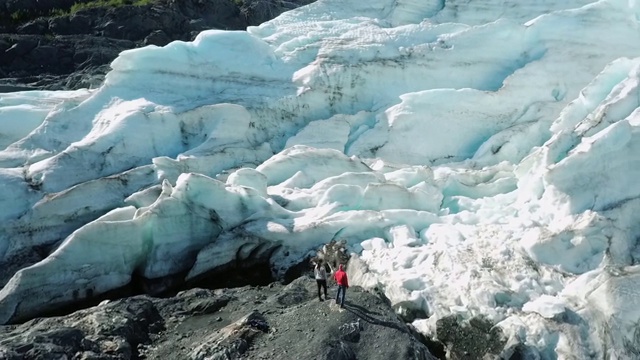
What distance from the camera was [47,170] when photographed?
47.5 feet

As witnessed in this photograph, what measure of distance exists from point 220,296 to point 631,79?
1070cm

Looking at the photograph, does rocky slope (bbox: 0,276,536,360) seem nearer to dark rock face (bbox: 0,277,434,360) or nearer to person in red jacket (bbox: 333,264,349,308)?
dark rock face (bbox: 0,277,434,360)

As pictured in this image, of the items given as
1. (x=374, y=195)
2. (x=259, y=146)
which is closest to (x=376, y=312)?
(x=374, y=195)

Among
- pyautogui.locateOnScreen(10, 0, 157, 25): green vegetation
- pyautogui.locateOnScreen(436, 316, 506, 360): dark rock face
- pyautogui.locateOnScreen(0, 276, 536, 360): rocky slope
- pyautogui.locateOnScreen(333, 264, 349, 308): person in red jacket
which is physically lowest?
pyautogui.locateOnScreen(436, 316, 506, 360): dark rock face

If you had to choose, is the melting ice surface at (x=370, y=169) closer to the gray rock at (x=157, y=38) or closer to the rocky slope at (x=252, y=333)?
the rocky slope at (x=252, y=333)

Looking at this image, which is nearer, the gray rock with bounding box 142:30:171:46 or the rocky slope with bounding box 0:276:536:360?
the rocky slope with bounding box 0:276:536:360

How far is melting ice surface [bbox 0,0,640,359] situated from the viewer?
10703mm

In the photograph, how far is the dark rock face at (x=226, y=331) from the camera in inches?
344

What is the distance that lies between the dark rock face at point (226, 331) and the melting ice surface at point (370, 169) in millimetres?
1204

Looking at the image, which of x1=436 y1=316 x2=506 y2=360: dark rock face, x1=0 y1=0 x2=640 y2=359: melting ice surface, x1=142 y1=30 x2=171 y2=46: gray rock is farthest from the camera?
x1=142 y1=30 x2=171 y2=46: gray rock

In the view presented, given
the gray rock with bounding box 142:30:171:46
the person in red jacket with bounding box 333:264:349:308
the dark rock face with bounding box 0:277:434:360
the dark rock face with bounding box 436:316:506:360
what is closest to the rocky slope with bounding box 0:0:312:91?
the gray rock with bounding box 142:30:171:46

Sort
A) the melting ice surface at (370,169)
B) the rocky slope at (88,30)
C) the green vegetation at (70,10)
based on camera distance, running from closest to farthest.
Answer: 1. the melting ice surface at (370,169)
2. the rocky slope at (88,30)
3. the green vegetation at (70,10)

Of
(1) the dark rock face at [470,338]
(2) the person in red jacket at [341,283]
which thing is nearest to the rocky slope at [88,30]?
(2) the person in red jacket at [341,283]

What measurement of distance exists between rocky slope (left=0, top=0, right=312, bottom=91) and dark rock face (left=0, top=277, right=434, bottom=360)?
14.8m
